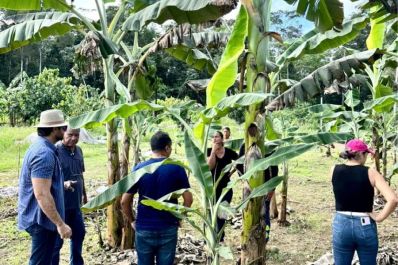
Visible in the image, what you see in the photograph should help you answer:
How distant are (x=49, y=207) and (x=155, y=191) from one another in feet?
2.75

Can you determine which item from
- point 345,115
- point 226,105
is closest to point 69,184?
point 226,105

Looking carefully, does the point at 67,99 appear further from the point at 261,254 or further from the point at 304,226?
the point at 261,254

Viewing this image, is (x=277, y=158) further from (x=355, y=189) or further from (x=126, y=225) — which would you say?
(x=126, y=225)

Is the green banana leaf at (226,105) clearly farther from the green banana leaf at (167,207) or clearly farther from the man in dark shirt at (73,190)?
the man in dark shirt at (73,190)

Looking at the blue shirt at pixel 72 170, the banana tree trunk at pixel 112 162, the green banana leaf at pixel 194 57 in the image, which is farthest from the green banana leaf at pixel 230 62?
the green banana leaf at pixel 194 57

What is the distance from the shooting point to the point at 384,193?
11.5ft

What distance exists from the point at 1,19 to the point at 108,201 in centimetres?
370

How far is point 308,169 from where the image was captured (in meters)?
13.9

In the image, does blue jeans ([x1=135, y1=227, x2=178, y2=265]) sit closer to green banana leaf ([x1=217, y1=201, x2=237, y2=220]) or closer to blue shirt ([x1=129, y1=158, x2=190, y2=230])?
blue shirt ([x1=129, y1=158, x2=190, y2=230])

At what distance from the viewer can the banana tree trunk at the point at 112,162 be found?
548cm

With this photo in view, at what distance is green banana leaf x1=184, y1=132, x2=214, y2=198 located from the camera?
3619 millimetres

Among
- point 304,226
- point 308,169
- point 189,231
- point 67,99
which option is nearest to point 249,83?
point 189,231

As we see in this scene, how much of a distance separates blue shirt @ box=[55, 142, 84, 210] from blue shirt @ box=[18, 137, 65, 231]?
77 centimetres

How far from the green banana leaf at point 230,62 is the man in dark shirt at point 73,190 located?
1.55 meters
